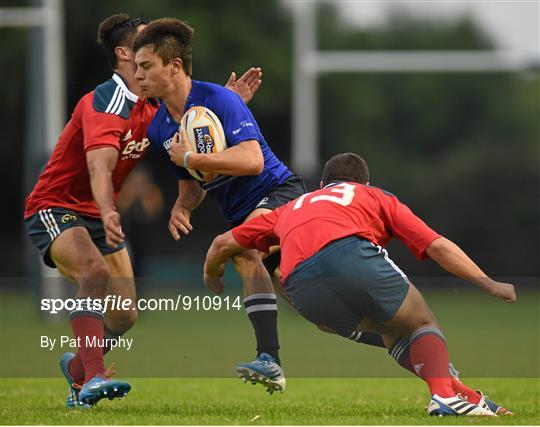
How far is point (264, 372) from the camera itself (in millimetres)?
7516

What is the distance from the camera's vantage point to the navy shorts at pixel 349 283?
6.98 metres

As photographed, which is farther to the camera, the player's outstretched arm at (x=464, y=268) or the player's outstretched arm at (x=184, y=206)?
the player's outstretched arm at (x=184, y=206)

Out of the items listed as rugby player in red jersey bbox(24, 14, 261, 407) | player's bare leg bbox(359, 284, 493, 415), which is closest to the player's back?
player's bare leg bbox(359, 284, 493, 415)

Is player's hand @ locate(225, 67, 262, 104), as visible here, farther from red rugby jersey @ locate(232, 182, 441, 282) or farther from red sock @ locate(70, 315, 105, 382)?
red sock @ locate(70, 315, 105, 382)

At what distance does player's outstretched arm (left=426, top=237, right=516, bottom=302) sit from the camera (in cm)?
688

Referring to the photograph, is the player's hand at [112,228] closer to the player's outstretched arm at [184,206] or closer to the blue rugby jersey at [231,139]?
the player's outstretched arm at [184,206]

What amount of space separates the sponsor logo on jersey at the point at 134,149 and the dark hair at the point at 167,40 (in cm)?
57

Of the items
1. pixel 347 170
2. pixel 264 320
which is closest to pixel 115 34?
pixel 347 170

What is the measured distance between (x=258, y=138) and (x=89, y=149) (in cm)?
106

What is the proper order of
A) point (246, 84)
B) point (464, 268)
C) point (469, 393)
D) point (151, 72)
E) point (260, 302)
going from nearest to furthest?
point (464, 268) → point (469, 393) → point (151, 72) → point (260, 302) → point (246, 84)

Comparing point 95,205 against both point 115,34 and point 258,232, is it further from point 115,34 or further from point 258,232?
point 258,232

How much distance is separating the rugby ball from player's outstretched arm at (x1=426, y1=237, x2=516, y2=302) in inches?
60.5

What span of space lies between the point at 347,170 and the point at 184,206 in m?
1.25

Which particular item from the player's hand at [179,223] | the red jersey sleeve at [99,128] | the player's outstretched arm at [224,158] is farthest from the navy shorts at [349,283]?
the red jersey sleeve at [99,128]
